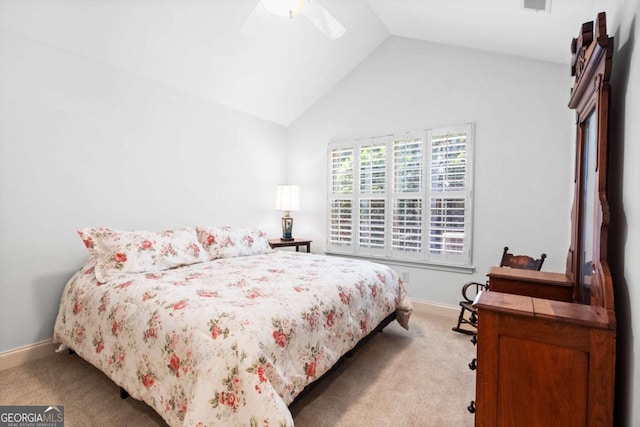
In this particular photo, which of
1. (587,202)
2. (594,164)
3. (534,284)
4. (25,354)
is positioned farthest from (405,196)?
(25,354)

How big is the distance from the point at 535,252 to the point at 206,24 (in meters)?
3.67

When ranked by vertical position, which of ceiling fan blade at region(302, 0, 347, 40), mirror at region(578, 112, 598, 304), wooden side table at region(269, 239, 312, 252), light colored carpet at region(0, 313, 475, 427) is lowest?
light colored carpet at region(0, 313, 475, 427)

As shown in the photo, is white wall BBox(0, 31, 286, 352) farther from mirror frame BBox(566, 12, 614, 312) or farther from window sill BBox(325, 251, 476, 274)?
mirror frame BBox(566, 12, 614, 312)

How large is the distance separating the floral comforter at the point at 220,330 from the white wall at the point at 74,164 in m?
0.32

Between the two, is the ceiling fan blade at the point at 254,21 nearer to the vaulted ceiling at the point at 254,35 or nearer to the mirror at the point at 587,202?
the vaulted ceiling at the point at 254,35

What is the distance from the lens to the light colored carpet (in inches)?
68.6

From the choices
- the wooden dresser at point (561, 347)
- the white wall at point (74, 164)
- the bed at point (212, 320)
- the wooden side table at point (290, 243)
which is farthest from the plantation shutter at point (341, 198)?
the wooden dresser at point (561, 347)

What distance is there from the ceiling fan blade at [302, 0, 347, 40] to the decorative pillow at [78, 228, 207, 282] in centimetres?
210

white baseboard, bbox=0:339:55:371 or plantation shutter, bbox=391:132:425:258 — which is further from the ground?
plantation shutter, bbox=391:132:425:258

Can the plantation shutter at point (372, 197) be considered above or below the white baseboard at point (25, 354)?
above

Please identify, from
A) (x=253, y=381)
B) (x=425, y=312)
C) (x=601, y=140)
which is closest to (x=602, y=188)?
(x=601, y=140)

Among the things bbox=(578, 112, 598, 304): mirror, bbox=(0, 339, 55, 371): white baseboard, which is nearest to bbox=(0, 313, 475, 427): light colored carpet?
bbox=(0, 339, 55, 371): white baseboard

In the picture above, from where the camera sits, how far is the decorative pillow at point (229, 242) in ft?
9.82

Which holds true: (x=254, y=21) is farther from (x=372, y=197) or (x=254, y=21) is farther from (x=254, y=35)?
(x=372, y=197)
